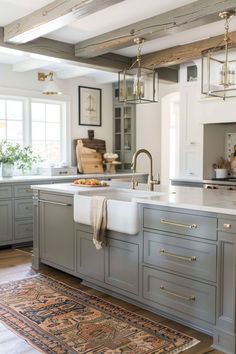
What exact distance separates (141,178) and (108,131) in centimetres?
111

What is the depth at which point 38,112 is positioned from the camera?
6.27 meters

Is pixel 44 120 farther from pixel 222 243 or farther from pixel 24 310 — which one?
pixel 222 243

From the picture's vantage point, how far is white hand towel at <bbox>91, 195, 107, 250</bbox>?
10.6 feet

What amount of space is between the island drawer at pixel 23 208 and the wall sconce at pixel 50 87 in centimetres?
Answer: 152

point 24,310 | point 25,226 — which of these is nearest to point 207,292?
point 24,310

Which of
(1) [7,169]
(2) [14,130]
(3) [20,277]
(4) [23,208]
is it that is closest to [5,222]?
(4) [23,208]

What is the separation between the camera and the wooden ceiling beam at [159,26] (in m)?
3.29

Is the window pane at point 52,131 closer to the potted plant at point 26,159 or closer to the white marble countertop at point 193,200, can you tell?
the potted plant at point 26,159

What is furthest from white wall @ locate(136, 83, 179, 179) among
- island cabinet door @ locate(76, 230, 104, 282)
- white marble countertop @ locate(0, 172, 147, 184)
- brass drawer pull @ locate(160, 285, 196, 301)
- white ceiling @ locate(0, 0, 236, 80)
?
brass drawer pull @ locate(160, 285, 196, 301)

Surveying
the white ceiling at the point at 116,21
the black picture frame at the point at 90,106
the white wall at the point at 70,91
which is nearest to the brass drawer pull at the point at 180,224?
the white ceiling at the point at 116,21

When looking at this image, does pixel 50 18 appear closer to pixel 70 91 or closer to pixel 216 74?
pixel 216 74

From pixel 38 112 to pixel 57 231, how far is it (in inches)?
114

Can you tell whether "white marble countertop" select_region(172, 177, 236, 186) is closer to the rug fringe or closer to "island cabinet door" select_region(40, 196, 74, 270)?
"island cabinet door" select_region(40, 196, 74, 270)

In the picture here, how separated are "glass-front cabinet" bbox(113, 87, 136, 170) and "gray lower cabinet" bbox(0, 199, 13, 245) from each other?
8.41ft
